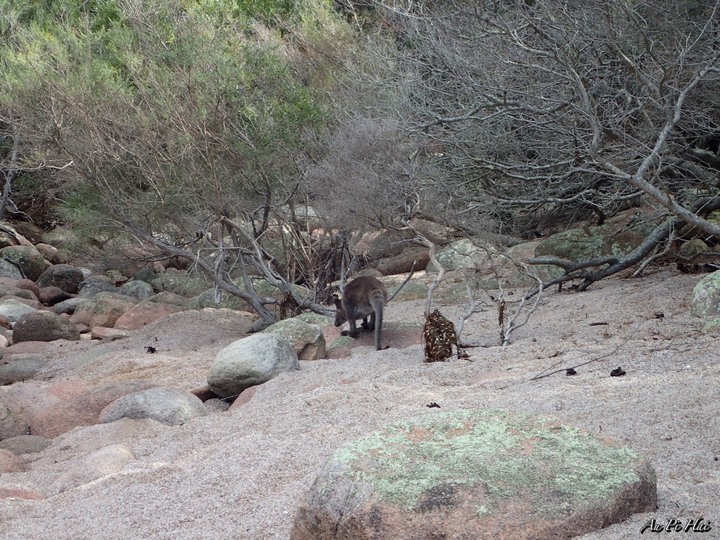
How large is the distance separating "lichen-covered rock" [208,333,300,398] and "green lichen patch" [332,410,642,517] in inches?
177

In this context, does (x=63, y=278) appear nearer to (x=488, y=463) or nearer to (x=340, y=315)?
(x=340, y=315)

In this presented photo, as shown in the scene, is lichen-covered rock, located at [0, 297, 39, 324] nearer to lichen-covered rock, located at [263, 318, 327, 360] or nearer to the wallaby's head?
the wallaby's head

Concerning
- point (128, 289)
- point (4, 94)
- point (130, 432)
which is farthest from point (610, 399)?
point (128, 289)

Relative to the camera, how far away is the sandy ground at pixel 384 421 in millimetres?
4320

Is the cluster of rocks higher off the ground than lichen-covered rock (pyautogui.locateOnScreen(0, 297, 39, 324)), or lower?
lower

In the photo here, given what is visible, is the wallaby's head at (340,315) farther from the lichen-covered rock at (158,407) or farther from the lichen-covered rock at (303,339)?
the lichen-covered rock at (158,407)

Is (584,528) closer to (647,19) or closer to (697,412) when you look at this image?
(697,412)

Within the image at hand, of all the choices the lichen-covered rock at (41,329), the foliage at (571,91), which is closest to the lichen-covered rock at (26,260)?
the lichen-covered rock at (41,329)

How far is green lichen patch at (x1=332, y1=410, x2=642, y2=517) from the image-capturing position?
340 centimetres

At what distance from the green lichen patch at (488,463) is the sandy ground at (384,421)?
0.70 feet

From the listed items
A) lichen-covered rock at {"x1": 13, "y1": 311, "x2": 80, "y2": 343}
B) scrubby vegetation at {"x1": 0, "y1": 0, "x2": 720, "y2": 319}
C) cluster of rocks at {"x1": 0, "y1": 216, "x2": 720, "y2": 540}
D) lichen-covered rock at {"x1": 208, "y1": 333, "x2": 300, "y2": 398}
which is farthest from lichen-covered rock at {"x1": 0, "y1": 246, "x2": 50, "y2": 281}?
lichen-covered rock at {"x1": 208, "y1": 333, "x2": 300, "y2": 398}

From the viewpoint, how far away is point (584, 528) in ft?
10.8

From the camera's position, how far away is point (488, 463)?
11.7 feet

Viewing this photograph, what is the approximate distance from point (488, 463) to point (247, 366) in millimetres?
5052
